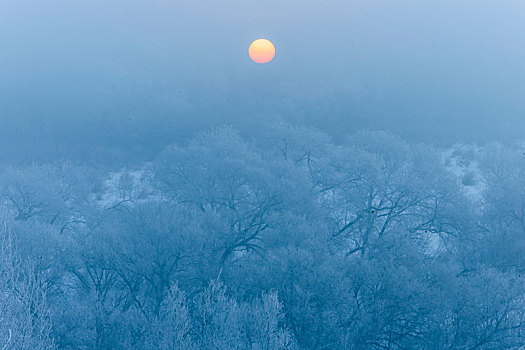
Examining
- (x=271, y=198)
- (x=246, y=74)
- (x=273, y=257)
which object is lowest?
(x=273, y=257)

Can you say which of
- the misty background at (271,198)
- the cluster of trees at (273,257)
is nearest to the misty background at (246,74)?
the misty background at (271,198)

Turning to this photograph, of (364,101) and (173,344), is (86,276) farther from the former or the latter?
(364,101)

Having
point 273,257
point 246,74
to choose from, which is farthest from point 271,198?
point 246,74

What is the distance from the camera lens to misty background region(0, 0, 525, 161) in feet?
122

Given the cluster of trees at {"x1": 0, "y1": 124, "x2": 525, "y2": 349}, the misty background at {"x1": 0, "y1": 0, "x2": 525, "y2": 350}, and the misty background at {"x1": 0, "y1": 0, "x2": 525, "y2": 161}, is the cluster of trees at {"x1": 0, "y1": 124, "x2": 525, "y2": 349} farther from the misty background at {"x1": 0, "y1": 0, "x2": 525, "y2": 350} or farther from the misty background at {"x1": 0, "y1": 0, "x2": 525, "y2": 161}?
the misty background at {"x1": 0, "y1": 0, "x2": 525, "y2": 161}

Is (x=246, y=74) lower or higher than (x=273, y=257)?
higher

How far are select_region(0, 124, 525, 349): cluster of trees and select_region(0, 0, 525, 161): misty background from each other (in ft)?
37.1

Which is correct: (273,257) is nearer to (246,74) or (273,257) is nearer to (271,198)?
(271,198)

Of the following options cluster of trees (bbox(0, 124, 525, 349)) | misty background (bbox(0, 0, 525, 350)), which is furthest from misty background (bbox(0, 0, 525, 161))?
cluster of trees (bbox(0, 124, 525, 349))

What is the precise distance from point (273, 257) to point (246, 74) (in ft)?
116

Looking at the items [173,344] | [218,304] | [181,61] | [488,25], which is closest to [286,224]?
[218,304]

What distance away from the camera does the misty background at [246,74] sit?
122 ft

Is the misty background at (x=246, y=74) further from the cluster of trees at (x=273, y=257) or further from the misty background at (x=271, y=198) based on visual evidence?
the cluster of trees at (x=273, y=257)

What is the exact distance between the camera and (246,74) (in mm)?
49250
